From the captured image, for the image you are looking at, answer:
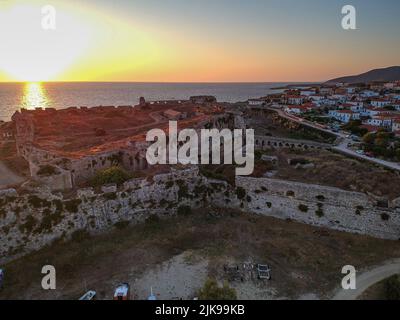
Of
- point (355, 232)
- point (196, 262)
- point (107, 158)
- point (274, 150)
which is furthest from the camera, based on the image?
point (274, 150)

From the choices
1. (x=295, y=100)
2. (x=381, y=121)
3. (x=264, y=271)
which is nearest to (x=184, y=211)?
(x=264, y=271)

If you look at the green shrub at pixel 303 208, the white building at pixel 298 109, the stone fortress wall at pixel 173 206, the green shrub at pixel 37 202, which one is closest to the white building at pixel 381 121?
the white building at pixel 298 109

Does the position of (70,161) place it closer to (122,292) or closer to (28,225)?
(28,225)

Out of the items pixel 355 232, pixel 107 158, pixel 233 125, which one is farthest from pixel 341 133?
pixel 107 158

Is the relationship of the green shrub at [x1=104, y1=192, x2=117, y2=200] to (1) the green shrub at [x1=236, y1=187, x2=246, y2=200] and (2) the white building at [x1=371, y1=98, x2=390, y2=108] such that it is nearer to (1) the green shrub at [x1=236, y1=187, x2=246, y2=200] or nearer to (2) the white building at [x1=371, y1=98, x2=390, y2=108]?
(1) the green shrub at [x1=236, y1=187, x2=246, y2=200]

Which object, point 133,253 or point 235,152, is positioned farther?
point 235,152
